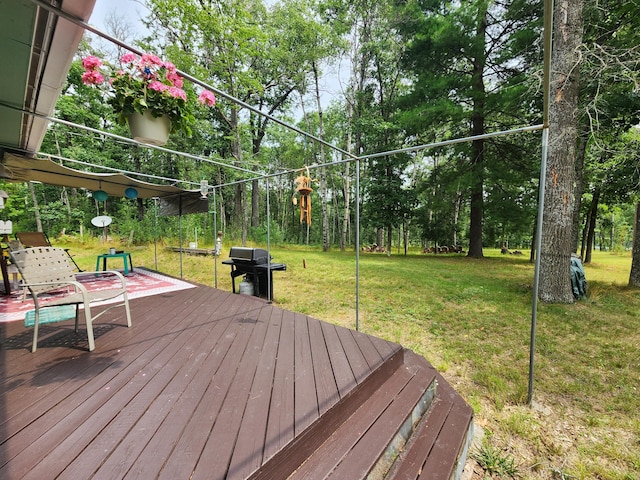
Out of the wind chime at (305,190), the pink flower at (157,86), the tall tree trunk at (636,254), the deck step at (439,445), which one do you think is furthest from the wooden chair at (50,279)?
the tall tree trunk at (636,254)

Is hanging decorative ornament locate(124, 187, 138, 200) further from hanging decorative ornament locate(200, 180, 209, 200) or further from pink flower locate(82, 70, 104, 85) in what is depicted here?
pink flower locate(82, 70, 104, 85)

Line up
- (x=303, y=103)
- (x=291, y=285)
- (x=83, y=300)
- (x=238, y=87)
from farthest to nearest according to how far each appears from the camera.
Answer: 1. (x=303, y=103)
2. (x=238, y=87)
3. (x=291, y=285)
4. (x=83, y=300)

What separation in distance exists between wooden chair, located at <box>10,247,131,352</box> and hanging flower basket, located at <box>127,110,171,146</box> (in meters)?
1.28

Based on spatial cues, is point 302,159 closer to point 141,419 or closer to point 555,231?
point 555,231

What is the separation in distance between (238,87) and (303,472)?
13.8 metres

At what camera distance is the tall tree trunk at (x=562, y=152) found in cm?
428

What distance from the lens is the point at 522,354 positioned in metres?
2.97

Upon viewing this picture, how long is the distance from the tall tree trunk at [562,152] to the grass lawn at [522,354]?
2.06ft

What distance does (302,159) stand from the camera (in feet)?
63.9

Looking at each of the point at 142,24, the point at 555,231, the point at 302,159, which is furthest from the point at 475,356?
the point at 302,159

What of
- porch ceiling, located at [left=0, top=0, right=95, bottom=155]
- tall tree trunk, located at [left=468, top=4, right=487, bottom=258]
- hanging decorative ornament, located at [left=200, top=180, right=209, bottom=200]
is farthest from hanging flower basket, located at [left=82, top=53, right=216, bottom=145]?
tall tree trunk, located at [left=468, top=4, right=487, bottom=258]

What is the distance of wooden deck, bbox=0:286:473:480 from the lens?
3.76ft

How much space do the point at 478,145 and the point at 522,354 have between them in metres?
9.88

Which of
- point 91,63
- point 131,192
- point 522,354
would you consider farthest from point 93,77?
point 522,354
